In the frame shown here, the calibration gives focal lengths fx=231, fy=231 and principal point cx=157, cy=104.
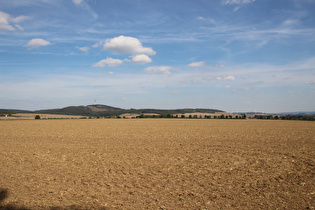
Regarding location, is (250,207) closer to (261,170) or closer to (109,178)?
(261,170)

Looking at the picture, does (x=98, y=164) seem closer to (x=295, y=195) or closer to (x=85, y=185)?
(x=85, y=185)

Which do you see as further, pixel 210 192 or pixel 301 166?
pixel 301 166

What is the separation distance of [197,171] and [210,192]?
9.05 ft

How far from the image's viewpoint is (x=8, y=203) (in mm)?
7492

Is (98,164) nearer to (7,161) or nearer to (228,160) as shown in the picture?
(7,161)

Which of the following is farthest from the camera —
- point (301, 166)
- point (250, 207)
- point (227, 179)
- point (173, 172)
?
point (301, 166)

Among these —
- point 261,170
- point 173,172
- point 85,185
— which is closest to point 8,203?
point 85,185

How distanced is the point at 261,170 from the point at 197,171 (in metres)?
3.23

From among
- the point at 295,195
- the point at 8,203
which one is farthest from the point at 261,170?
the point at 8,203

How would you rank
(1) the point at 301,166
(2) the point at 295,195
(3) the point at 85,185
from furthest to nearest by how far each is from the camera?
(1) the point at 301,166
(3) the point at 85,185
(2) the point at 295,195

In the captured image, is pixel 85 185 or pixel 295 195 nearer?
pixel 295 195

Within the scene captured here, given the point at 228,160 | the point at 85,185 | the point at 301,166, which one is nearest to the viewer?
the point at 85,185

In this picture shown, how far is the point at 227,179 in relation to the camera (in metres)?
10.1

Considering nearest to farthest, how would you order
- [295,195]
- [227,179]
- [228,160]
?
[295,195]
[227,179]
[228,160]
